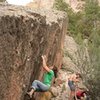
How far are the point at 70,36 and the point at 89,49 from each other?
9.62 metres

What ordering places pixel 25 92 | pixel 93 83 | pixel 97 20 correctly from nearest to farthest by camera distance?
1. pixel 25 92
2. pixel 93 83
3. pixel 97 20

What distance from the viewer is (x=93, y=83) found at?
53.5 feet

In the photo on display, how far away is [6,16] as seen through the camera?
9016mm

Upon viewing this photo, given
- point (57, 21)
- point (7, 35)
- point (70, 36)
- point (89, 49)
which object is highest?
point (7, 35)

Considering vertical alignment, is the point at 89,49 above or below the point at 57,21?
below

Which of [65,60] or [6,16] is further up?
[6,16]

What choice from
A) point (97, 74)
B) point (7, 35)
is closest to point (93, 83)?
point (97, 74)

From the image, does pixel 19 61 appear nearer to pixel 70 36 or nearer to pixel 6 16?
pixel 6 16

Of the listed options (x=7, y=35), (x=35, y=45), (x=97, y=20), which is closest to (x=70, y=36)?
(x=97, y=20)

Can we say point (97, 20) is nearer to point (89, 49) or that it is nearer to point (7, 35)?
point (89, 49)

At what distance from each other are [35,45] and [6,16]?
2.26 meters

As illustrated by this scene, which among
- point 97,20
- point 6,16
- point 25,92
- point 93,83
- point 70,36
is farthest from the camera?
point 97,20

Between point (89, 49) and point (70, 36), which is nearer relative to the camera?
point (89, 49)

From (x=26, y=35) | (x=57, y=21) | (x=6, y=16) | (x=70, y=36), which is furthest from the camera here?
(x=70, y=36)
